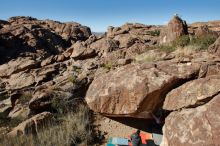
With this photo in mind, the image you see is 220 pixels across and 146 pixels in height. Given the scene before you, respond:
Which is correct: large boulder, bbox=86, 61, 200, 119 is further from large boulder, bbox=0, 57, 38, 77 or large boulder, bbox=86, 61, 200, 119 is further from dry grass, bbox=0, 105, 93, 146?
large boulder, bbox=0, 57, 38, 77

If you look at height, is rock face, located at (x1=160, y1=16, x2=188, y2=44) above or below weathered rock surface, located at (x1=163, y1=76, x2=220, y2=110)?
above

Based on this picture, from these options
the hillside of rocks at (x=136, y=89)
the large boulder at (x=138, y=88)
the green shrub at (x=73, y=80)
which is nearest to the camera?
the hillside of rocks at (x=136, y=89)

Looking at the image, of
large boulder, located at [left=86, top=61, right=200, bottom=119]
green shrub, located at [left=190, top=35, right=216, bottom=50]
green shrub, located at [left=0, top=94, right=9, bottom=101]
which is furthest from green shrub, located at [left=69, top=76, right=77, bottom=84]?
green shrub, located at [left=190, top=35, right=216, bottom=50]

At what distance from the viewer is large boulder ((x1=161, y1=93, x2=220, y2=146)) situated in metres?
5.94

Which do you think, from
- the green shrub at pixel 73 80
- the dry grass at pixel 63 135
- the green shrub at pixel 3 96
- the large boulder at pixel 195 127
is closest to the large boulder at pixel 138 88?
the dry grass at pixel 63 135

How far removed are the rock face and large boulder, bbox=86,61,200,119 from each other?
6.88m

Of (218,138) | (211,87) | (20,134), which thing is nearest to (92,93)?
(20,134)

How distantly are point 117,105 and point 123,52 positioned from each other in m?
6.48

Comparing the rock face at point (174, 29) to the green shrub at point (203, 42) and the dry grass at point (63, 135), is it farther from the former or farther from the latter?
the dry grass at point (63, 135)

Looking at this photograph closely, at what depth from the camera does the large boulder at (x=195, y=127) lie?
594cm

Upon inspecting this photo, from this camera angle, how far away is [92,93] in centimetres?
974

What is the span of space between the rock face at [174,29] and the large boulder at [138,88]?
688cm

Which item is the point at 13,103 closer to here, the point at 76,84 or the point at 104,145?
the point at 76,84

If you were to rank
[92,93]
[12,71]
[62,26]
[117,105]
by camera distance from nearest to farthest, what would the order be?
[117,105] < [92,93] < [12,71] < [62,26]
